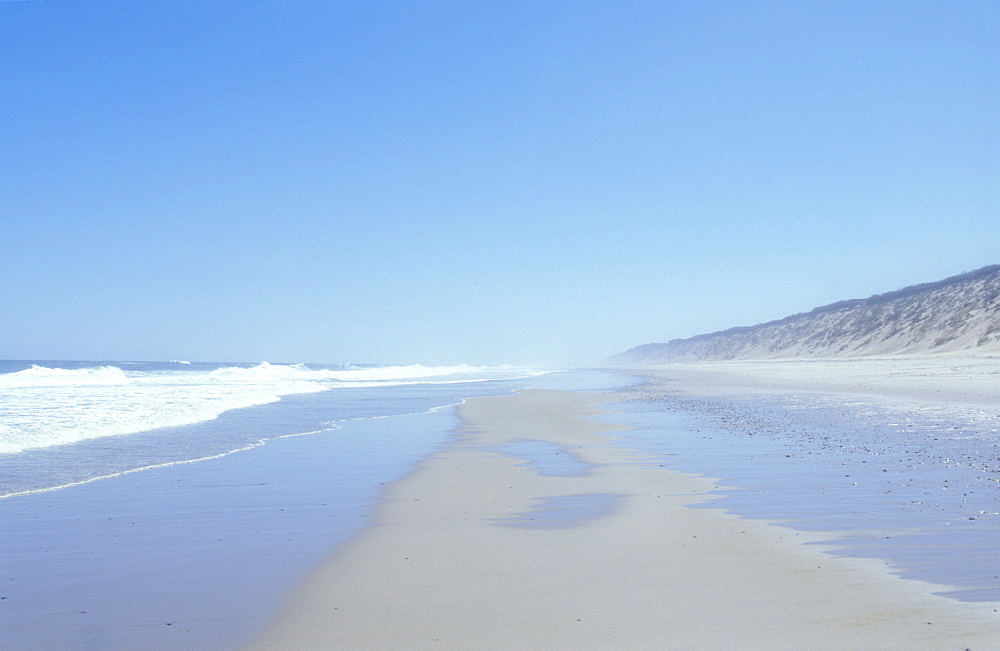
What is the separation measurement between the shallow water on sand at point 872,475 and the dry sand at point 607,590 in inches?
19.2

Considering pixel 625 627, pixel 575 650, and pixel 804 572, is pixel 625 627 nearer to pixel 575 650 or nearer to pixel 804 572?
pixel 575 650

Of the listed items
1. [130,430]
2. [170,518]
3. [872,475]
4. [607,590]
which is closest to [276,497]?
[170,518]

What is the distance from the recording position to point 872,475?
30.8 feet

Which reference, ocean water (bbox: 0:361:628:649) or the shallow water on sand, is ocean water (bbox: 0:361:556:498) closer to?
ocean water (bbox: 0:361:628:649)

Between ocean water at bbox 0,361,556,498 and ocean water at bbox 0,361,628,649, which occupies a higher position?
ocean water at bbox 0,361,556,498

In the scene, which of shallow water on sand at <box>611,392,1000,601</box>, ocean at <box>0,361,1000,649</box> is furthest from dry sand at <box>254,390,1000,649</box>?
shallow water on sand at <box>611,392,1000,601</box>

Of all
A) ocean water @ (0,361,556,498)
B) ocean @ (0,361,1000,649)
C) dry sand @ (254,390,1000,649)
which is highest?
ocean water @ (0,361,556,498)

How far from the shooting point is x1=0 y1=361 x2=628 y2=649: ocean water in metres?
4.77

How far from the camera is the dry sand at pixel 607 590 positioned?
420 centimetres

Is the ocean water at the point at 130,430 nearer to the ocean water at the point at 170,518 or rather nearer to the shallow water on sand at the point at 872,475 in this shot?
the ocean water at the point at 170,518

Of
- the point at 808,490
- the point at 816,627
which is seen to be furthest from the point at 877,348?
the point at 816,627

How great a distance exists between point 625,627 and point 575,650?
471 millimetres

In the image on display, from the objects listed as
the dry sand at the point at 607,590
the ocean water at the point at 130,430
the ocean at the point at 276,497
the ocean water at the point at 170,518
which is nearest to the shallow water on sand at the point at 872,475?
the ocean at the point at 276,497

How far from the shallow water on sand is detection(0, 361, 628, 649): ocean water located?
4.82 metres
